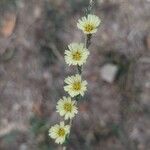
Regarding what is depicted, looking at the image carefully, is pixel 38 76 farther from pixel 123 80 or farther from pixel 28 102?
pixel 123 80

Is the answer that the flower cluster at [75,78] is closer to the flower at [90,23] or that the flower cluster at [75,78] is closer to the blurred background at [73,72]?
the flower at [90,23]

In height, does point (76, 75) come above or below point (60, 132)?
above

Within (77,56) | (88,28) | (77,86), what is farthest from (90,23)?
(77,86)

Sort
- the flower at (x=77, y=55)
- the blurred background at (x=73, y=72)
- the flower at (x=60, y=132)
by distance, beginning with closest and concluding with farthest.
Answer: the flower at (x=77, y=55)
the flower at (x=60, y=132)
the blurred background at (x=73, y=72)

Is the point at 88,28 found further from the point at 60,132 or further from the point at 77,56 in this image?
the point at 60,132

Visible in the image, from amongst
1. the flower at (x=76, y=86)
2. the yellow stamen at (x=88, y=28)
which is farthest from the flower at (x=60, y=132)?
the yellow stamen at (x=88, y=28)

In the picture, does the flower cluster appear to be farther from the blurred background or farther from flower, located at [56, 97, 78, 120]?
the blurred background
